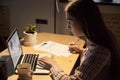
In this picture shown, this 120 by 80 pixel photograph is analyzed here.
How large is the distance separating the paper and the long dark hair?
622 millimetres

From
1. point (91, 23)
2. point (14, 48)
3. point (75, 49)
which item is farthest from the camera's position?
point (75, 49)

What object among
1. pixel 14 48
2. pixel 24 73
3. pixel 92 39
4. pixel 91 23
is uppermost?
pixel 91 23

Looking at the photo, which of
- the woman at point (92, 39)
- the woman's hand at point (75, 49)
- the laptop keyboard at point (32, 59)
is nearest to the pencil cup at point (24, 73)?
the laptop keyboard at point (32, 59)

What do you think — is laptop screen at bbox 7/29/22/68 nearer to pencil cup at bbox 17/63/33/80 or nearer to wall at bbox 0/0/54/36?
pencil cup at bbox 17/63/33/80

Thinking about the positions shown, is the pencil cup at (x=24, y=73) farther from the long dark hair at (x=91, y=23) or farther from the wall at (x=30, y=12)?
the wall at (x=30, y=12)

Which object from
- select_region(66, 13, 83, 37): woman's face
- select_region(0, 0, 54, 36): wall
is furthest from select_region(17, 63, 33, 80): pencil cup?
select_region(0, 0, 54, 36): wall

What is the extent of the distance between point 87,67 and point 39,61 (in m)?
0.51

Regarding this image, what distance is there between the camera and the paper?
7.55ft

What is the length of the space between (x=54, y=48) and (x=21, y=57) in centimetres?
35

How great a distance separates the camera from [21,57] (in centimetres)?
217

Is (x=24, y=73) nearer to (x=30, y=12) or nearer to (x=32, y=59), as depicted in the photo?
(x=32, y=59)

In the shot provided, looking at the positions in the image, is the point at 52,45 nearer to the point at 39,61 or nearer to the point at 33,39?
the point at 33,39

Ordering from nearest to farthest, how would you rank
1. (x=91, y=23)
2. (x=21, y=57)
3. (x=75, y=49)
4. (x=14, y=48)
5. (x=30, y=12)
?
(x=91, y=23) → (x=14, y=48) → (x=21, y=57) → (x=75, y=49) → (x=30, y=12)

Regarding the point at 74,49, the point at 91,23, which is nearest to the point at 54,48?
the point at 74,49
